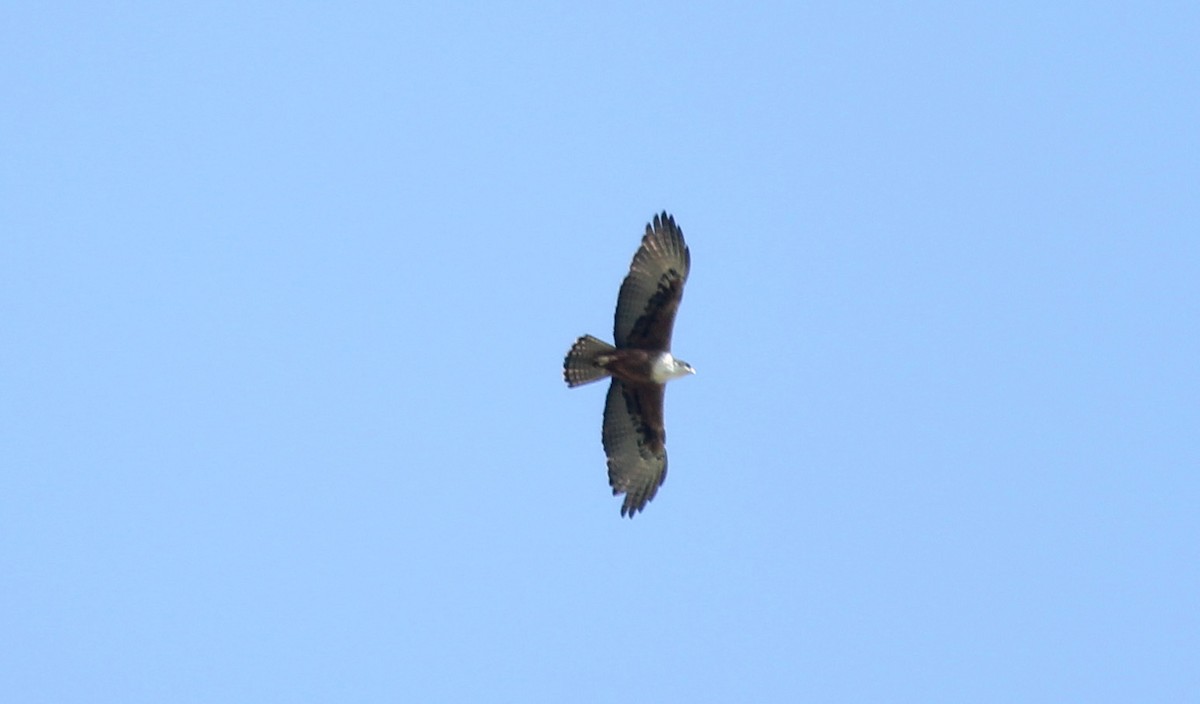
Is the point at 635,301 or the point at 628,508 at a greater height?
the point at 635,301

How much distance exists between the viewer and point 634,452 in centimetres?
2128

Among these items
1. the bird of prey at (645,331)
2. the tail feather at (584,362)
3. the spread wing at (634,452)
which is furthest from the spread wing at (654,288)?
the spread wing at (634,452)

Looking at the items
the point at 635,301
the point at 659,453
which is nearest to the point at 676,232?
the point at 635,301

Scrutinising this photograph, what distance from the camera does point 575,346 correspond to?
20.4m

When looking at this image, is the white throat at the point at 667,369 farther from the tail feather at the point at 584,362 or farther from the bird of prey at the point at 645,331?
the tail feather at the point at 584,362

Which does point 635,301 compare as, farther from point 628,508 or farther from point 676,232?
point 628,508

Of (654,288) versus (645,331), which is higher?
(654,288)

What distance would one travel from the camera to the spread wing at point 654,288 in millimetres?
20344

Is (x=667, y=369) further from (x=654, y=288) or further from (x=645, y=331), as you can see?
(x=654, y=288)

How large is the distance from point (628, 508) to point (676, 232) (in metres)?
3.14

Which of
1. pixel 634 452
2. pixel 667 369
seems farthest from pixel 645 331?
pixel 634 452

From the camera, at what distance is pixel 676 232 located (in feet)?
66.9

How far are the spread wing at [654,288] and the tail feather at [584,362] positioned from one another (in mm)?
280

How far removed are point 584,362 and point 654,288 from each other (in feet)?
3.50
